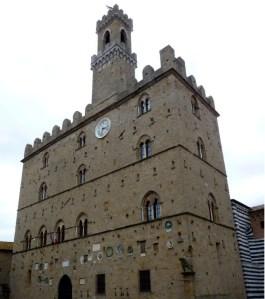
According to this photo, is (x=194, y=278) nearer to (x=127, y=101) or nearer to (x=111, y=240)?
(x=111, y=240)

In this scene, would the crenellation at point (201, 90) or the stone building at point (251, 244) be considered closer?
the stone building at point (251, 244)

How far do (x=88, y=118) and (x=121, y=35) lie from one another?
8.78m

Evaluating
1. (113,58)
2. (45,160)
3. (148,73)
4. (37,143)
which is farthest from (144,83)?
(37,143)

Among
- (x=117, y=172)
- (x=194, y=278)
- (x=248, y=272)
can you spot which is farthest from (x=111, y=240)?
(x=248, y=272)

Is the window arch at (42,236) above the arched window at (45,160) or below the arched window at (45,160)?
below

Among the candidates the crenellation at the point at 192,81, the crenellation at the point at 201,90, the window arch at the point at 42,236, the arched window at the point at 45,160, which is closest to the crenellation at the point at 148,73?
the crenellation at the point at 192,81

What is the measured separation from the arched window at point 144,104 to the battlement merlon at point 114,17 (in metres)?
11.0

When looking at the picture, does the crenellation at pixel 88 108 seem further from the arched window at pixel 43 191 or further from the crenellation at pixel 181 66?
the crenellation at pixel 181 66

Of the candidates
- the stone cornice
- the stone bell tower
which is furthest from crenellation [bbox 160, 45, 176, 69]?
the stone cornice

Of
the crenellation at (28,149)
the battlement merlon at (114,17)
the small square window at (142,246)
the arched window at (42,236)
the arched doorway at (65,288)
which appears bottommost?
the arched doorway at (65,288)

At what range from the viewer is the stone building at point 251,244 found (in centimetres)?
2091

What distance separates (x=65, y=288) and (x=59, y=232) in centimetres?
422

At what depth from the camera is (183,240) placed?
16.3 m

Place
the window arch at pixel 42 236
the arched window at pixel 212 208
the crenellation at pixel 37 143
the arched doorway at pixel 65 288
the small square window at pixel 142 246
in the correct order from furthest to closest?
the crenellation at pixel 37 143 < the window arch at pixel 42 236 < the arched doorway at pixel 65 288 < the arched window at pixel 212 208 < the small square window at pixel 142 246
